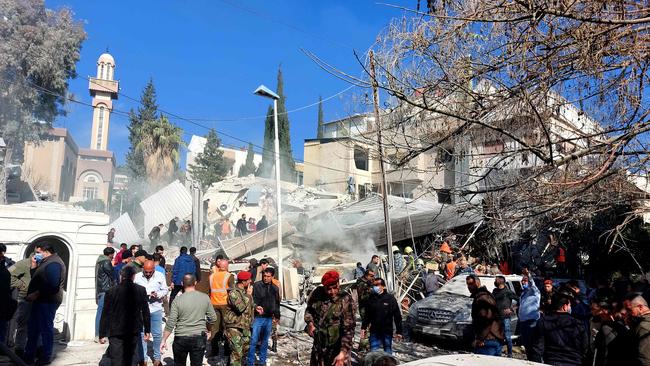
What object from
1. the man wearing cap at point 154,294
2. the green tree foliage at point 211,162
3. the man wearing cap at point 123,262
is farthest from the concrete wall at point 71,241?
the green tree foliage at point 211,162

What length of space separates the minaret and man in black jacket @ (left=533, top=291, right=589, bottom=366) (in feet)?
179

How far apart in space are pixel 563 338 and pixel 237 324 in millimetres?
4140

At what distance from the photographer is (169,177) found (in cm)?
3359

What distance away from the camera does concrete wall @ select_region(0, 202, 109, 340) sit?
8672 millimetres

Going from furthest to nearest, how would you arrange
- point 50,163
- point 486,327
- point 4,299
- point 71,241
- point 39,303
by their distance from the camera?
1. point 50,163
2. point 71,241
3. point 39,303
4. point 4,299
5. point 486,327

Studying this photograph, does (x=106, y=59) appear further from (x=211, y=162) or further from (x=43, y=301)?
(x=43, y=301)

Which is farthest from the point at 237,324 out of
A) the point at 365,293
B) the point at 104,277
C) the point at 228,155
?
the point at 228,155

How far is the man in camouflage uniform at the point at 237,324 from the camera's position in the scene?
649cm

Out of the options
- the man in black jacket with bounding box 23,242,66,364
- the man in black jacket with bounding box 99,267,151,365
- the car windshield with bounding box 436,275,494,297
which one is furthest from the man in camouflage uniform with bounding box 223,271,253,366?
the car windshield with bounding box 436,275,494,297

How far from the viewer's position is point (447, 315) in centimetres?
1039

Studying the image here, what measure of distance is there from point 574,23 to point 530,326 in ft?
17.6

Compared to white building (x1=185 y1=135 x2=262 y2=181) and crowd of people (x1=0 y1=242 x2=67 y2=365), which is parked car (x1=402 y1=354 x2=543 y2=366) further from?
white building (x1=185 y1=135 x2=262 y2=181)

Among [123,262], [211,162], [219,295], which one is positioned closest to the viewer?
[219,295]

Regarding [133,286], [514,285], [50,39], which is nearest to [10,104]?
[50,39]
